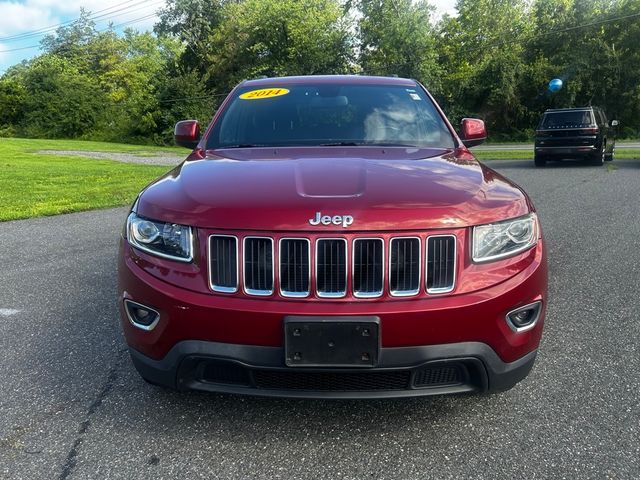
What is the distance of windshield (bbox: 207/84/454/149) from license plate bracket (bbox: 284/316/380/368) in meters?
1.49

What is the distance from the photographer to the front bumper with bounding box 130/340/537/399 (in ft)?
7.41

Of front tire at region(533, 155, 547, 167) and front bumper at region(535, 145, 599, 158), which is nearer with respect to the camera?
front bumper at region(535, 145, 599, 158)

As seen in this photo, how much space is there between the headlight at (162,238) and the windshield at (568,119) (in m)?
16.7

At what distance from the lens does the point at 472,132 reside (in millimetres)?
4141

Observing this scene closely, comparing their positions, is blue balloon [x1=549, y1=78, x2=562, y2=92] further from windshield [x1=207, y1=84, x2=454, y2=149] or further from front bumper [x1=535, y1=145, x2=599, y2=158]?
windshield [x1=207, y1=84, x2=454, y2=149]

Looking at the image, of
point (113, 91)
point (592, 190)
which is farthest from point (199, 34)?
point (592, 190)

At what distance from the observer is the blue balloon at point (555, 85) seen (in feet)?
114

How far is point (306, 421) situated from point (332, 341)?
2.14 feet

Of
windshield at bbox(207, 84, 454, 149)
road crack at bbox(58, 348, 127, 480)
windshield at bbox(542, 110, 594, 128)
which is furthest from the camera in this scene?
windshield at bbox(542, 110, 594, 128)

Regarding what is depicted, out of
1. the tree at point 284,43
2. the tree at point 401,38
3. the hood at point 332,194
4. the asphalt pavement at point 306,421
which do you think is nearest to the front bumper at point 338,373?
the asphalt pavement at point 306,421

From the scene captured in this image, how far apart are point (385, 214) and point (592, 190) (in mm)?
10095

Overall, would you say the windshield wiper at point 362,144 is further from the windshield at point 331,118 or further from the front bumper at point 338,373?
the front bumper at point 338,373

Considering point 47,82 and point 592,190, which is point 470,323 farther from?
point 47,82

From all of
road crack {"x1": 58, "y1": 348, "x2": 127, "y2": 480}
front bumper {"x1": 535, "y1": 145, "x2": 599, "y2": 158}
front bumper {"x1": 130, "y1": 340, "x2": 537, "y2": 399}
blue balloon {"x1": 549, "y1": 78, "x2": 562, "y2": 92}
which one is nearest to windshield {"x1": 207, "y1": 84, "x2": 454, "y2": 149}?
road crack {"x1": 58, "y1": 348, "x2": 127, "y2": 480}
